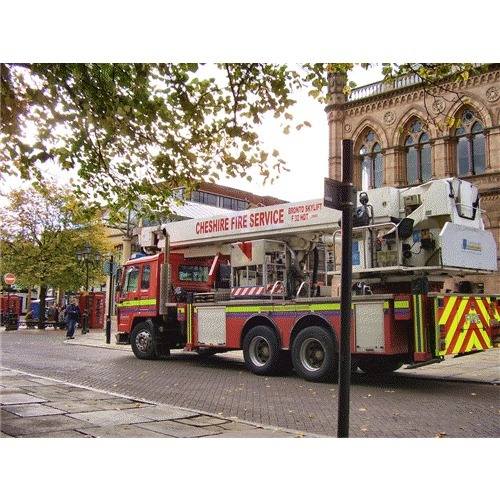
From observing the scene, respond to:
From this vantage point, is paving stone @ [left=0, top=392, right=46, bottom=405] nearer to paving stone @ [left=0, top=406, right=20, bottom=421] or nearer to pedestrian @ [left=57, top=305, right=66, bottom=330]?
paving stone @ [left=0, top=406, right=20, bottom=421]

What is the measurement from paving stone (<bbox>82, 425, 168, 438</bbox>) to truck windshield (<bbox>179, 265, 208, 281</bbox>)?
8.03m

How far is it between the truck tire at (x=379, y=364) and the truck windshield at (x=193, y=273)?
198 inches

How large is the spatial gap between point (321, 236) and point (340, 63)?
485cm

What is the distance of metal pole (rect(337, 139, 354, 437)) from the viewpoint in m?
4.60

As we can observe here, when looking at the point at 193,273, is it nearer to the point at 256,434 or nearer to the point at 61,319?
the point at 256,434

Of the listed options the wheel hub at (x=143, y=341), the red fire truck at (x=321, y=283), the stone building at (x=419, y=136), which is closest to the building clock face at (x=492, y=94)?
the stone building at (x=419, y=136)

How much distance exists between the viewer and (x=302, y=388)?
959 cm

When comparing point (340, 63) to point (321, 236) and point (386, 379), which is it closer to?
point (321, 236)

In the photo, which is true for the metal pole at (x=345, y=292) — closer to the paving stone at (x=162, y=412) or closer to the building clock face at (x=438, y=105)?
the paving stone at (x=162, y=412)

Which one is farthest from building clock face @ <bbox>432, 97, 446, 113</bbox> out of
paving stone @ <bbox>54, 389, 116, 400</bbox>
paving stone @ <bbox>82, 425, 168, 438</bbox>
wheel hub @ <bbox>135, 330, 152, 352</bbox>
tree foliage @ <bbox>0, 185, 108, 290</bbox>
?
tree foliage @ <bbox>0, 185, 108, 290</bbox>

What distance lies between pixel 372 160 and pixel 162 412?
20227 millimetres

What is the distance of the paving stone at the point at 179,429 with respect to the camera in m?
6.07

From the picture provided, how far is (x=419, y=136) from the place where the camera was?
936 inches

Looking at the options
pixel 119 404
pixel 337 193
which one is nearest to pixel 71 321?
pixel 119 404
